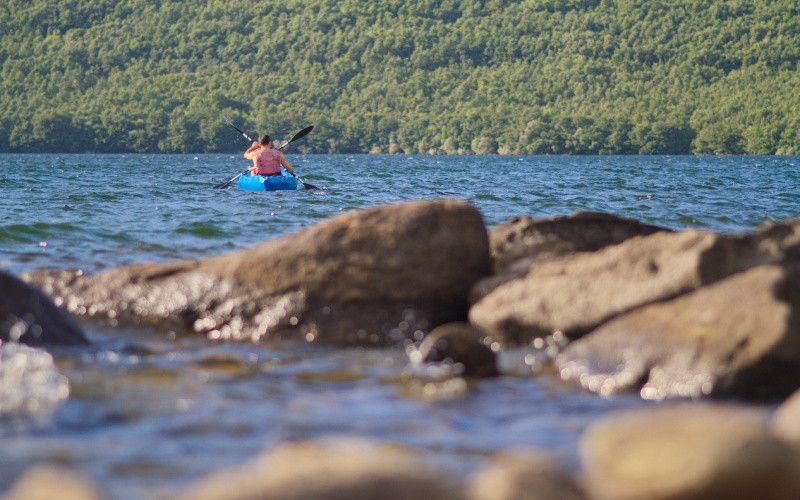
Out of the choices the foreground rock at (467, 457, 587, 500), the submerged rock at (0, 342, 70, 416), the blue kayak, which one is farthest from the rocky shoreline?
the blue kayak

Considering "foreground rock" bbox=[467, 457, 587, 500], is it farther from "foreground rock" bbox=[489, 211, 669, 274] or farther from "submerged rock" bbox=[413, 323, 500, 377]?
"foreground rock" bbox=[489, 211, 669, 274]

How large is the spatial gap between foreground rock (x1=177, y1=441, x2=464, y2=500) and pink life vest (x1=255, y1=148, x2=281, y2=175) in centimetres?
2051

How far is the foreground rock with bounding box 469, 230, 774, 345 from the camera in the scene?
20.0 ft

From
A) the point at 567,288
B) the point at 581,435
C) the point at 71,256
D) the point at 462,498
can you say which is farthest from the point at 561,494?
the point at 71,256

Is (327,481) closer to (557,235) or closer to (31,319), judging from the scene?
(31,319)

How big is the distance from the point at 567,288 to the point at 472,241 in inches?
40.3

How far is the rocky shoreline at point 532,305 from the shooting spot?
5.03 meters

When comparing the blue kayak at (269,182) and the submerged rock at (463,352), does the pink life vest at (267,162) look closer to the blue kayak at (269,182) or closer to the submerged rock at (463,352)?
the blue kayak at (269,182)

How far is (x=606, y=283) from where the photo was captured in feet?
20.6

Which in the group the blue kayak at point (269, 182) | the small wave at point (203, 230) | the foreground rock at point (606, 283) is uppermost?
the foreground rock at point (606, 283)

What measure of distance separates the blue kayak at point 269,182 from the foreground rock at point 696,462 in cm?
2041

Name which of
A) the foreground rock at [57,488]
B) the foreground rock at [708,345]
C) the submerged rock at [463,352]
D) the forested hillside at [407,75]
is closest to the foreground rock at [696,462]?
the foreground rock at [57,488]

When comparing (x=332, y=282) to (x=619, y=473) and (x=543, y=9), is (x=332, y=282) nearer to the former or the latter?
Answer: (x=619, y=473)

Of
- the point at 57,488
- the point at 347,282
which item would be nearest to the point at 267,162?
the point at 347,282
